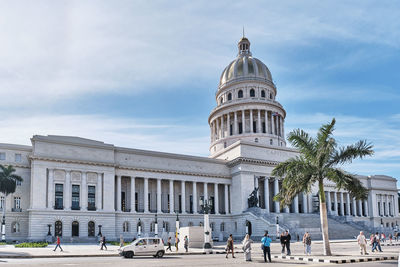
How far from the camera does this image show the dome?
96.4m

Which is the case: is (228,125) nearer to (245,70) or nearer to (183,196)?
(245,70)

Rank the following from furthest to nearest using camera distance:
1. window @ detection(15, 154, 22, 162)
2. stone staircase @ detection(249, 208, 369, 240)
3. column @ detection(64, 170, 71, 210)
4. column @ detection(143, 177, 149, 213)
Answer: column @ detection(143, 177, 149, 213) → window @ detection(15, 154, 22, 162) → stone staircase @ detection(249, 208, 369, 240) → column @ detection(64, 170, 71, 210)

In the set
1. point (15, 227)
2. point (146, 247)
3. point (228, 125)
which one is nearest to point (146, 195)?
point (15, 227)

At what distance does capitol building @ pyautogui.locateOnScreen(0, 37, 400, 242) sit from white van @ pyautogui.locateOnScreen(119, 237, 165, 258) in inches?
663

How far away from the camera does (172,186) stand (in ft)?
240

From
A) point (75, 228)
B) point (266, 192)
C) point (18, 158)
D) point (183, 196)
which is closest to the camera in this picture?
point (75, 228)

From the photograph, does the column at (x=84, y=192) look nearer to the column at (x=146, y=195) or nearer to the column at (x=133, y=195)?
the column at (x=133, y=195)

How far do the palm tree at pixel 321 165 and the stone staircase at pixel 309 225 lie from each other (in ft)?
104

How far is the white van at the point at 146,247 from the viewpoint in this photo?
3189cm

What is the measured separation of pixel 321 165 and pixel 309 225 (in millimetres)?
39698

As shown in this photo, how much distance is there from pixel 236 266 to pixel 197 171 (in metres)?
52.9

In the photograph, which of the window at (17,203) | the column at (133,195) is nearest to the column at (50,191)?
the window at (17,203)

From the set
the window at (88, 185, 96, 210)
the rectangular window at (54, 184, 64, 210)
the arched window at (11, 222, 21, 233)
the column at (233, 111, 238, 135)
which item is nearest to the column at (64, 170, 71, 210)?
the rectangular window at (54, 184, 64, 210)

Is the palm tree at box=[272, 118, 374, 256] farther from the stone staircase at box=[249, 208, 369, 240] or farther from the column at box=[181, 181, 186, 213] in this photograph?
the column at box=[181, 181, 186, 213]
